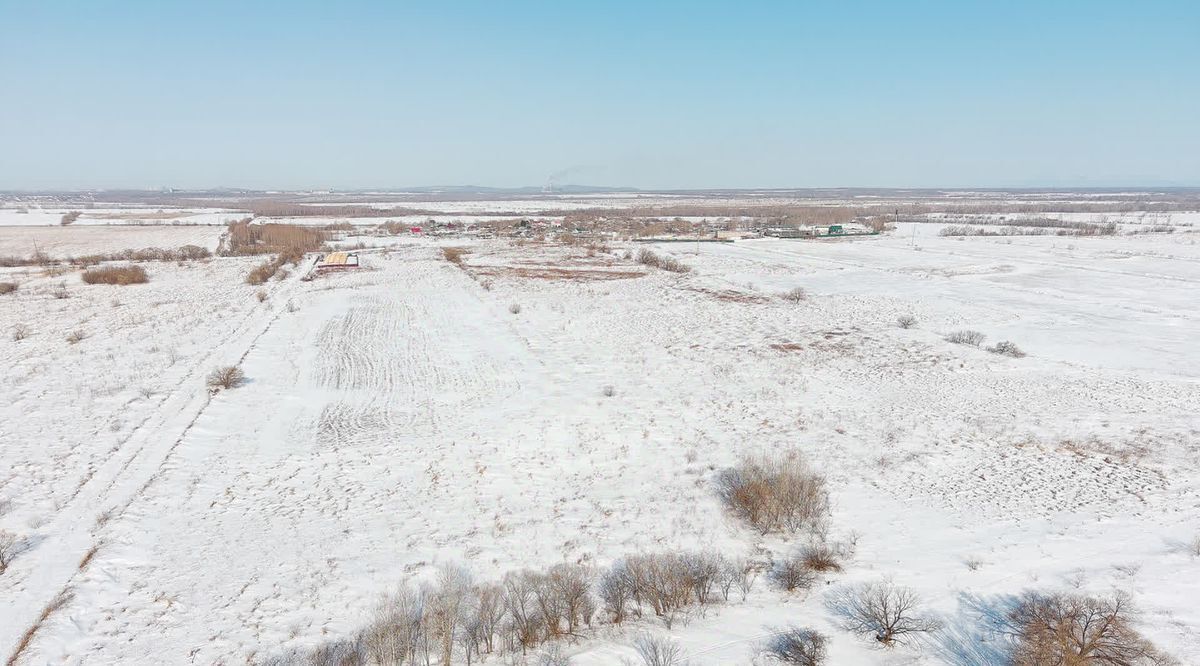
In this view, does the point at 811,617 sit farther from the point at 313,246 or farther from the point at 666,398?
the point at 313,246

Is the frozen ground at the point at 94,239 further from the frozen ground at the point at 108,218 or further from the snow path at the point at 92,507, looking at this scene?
the snow path at the point at 92,507

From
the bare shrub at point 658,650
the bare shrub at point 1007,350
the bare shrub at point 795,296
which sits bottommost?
the bare shrub at point 658,650

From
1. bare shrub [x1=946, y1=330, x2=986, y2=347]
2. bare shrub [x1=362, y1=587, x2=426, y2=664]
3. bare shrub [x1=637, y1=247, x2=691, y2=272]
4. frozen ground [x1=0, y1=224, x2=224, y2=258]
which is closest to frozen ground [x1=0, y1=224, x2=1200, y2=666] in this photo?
bare shrub [x1=362, y1=587, x2=426, y2=664]

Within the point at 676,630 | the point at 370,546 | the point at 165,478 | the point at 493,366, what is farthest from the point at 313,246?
the point at 676,630

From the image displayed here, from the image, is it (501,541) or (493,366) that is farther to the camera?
(493,366)

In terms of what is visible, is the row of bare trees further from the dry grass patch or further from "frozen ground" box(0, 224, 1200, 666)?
the dry grass patch

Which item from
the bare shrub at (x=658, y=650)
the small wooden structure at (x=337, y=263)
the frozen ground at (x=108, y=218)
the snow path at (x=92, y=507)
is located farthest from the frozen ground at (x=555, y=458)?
the frozen ground at (x=108, y=218)

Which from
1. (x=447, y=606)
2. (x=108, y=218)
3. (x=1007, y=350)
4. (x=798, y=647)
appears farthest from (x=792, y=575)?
(x=108, y=218)
